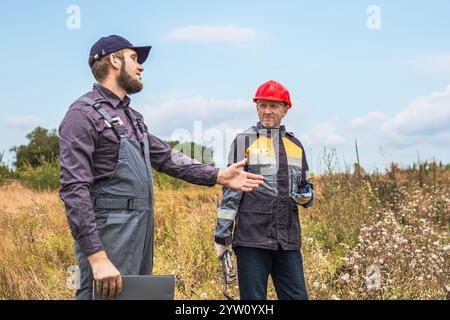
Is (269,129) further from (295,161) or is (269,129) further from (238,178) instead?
(238,178)

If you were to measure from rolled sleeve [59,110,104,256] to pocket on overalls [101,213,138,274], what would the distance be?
186 mm

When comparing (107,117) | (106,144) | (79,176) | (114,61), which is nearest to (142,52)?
(114,61)

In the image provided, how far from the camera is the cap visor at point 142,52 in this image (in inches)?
155

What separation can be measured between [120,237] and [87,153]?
51 centimetres

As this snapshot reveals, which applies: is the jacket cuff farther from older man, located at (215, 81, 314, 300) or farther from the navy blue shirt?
older man, located at (215, 81, 314, 300)

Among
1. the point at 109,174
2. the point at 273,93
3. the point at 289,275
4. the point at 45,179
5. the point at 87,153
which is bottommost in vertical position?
the point at 289,275

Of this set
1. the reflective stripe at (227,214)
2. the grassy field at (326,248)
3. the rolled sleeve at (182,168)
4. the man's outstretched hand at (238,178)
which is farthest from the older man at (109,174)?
the grassy field at (326,248)

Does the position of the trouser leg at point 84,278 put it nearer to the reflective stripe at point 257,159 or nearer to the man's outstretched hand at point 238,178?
the man's outstretched hand at point 238,178

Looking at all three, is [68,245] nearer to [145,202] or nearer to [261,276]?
[261,276]

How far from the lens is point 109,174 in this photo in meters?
3.52

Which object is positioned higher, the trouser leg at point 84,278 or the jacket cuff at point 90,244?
the jacket cuff at point 90,244

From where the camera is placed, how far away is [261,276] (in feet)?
14.5
